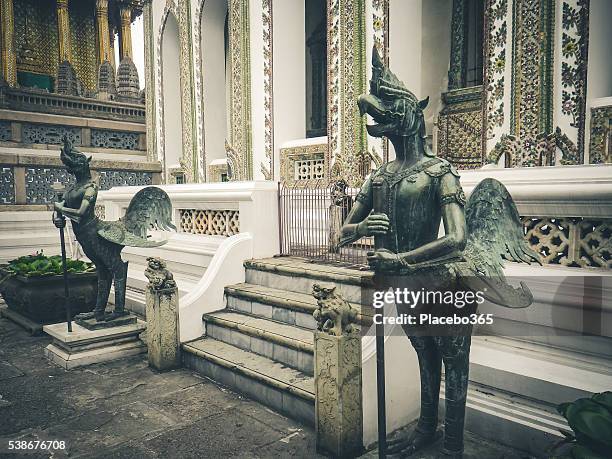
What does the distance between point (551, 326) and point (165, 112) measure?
526 inches

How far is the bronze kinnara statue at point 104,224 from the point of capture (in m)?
5.73

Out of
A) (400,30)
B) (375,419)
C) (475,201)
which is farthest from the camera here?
(400,30)

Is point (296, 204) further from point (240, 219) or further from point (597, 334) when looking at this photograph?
point (597, 334)

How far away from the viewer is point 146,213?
6121mm

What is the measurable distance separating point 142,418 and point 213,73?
10651mm

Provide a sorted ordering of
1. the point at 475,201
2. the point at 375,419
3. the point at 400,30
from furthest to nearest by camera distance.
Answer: the point at 400,30 → the point at 375,419 → the point at 475,201

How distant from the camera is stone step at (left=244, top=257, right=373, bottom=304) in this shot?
196 inches

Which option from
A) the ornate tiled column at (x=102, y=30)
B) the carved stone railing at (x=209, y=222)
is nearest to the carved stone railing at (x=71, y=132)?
the ornate tiled column at (x=102, y=30)

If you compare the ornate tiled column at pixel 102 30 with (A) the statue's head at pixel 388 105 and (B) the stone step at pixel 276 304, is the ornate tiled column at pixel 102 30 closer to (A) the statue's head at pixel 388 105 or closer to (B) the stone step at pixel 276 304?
(B) the stone step at pixel 276 304

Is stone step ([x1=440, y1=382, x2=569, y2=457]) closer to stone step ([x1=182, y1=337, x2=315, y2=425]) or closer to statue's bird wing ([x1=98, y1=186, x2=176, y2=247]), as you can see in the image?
stone step ([x1=182, y1=337, x2=315, y2=425])

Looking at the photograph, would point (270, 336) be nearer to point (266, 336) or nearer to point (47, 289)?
point (266, 336)

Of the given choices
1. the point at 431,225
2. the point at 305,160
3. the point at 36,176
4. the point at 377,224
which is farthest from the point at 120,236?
the point at 36,176

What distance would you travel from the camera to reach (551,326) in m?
3.66

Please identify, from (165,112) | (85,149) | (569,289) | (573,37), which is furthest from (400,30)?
(85,149)
